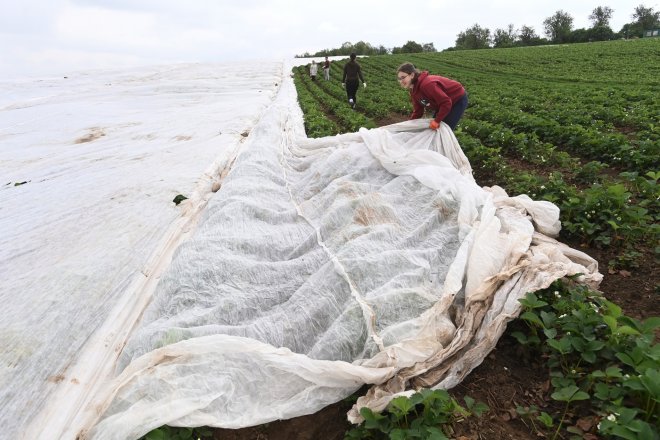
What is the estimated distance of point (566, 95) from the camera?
11.8 meters

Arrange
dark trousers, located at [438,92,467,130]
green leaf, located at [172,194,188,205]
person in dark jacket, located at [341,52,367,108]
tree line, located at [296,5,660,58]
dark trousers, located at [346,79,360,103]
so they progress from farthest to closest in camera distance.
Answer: tree line, located at [296,5,660,58] → dark trousers, located at [346,79,360,103] → person in dark jacket, located at [341,52,367,108] → dark trousers, located at [438,92,467,130] → green leaf, located at [172,194,188,205]

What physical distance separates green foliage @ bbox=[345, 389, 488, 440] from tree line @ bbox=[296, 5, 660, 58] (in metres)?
50.3

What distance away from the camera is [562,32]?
67.4 m

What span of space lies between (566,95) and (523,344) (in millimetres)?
11947

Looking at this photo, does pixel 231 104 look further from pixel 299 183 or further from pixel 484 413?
pixel 484 413

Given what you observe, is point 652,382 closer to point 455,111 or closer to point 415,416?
point 415,416

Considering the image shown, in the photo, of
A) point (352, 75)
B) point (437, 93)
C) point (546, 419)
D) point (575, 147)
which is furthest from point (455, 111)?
point (352, 75)

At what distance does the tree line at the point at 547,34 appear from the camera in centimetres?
5847

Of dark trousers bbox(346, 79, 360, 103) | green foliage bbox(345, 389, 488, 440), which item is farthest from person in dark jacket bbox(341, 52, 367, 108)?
green foliage bbox(345, 389, 488, 440)

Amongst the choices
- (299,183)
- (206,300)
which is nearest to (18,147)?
(299,183)

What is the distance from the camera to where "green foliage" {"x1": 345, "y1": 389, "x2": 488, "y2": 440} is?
188 centimetres

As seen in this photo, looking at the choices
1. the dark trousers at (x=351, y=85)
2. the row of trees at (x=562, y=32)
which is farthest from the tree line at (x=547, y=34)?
the dark trousers at (x=351, y=85)

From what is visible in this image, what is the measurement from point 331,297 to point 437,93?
3.32 meters

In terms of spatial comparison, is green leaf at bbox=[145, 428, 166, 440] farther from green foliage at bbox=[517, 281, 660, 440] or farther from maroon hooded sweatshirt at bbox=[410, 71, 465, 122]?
maroon hooded sweatshirt at bbox=[410, 71, 465, 122]
